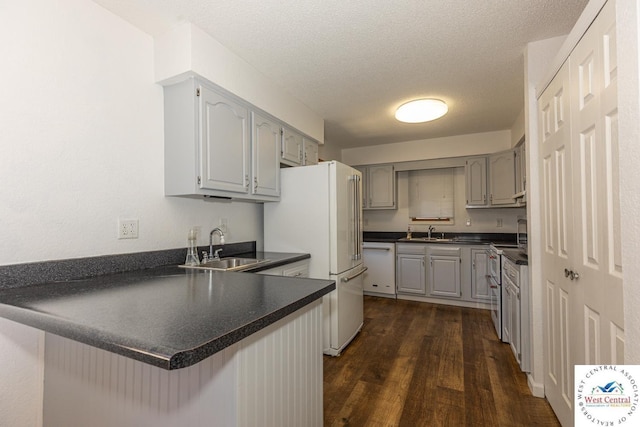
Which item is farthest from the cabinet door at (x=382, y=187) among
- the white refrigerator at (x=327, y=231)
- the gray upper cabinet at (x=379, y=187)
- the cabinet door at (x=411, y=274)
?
the white refrigerator at (x=327, y=231)

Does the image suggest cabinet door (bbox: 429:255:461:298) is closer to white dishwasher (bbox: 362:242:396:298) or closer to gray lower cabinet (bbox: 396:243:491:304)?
gray lower cabinet (bbox: 396:243:491:304)

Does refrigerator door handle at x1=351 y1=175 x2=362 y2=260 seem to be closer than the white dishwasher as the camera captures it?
Yes

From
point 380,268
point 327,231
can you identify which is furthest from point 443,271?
point 327,231

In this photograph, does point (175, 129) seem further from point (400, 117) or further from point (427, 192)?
point (427, 192)

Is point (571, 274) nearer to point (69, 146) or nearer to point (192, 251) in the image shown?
point (192, 251)

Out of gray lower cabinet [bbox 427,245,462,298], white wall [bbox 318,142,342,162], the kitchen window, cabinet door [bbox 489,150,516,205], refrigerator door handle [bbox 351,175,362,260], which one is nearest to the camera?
refrigerator door handle [bbox 351,175,362,260]

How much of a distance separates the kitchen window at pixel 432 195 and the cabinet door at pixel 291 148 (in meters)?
2.53

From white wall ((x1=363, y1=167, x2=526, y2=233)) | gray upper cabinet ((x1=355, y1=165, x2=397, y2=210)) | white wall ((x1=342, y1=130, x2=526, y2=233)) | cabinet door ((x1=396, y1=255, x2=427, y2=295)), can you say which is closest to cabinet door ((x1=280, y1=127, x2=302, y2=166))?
gray upper cabinet ((x1=355, y1=165, x2=397, y2=210))

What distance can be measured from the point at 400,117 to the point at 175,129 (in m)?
2.19

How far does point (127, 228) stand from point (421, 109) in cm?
268

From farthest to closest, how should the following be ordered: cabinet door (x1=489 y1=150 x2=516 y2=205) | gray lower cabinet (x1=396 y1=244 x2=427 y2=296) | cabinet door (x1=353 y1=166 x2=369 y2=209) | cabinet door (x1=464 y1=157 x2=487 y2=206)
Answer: cabinet door (x1=353 y1=166 x2=369 y2=209)
gray lower cabinet (x1=396 y1=244 x2=427 y2=296)
cabinet door (x1=464 y1=157 x2=487 y2=206)
cabinet door (x1=489 y1=150 x2=516 y2=205)

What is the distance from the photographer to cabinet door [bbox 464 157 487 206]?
398 cm

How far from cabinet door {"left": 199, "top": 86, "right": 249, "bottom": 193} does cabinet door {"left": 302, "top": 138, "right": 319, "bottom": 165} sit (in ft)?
3.16

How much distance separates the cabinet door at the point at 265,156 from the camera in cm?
242
